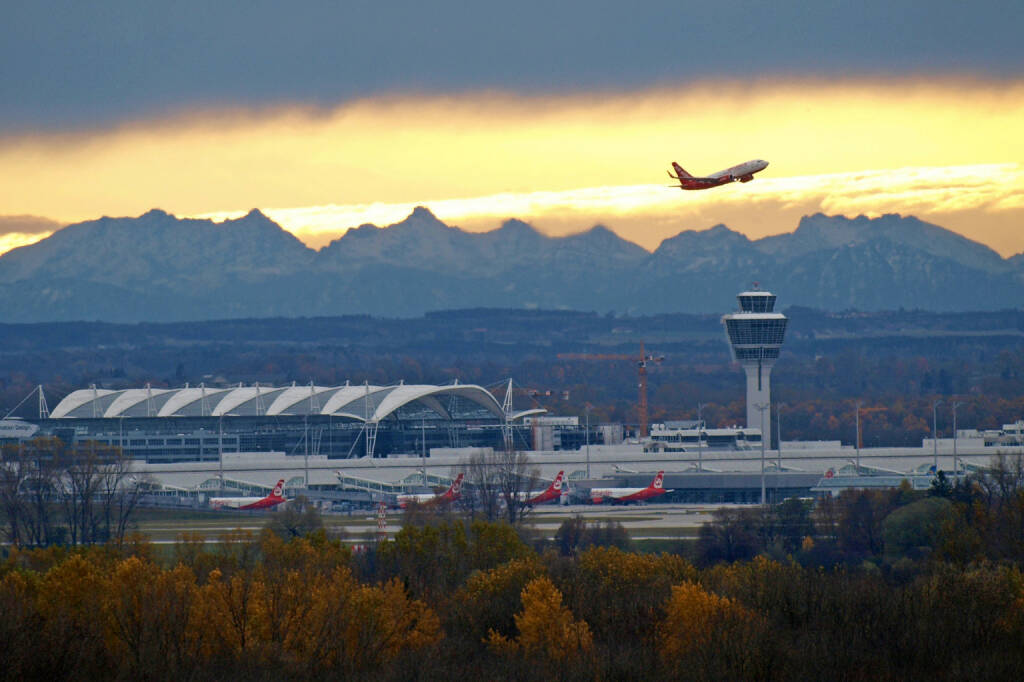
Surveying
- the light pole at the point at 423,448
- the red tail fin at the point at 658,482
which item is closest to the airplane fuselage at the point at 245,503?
the light pole at the point at 423,448

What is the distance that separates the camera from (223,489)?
16900 centimetres

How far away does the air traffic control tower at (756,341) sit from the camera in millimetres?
184875

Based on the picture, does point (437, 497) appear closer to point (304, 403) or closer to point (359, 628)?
point (304, 403)

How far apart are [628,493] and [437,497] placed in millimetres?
21674

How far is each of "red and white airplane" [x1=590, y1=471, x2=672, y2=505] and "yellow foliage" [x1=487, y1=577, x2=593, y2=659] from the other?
88028mm

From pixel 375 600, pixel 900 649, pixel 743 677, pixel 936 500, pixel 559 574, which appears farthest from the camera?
pixel 936 500

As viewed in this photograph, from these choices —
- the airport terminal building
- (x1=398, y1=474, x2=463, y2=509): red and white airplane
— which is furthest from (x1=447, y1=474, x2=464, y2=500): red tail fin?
the airport terminal building

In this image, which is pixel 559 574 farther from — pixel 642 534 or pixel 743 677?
pixel 642 534

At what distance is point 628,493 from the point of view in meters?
158

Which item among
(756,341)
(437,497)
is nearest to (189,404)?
(437,497)

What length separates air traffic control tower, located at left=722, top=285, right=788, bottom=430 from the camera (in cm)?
18488

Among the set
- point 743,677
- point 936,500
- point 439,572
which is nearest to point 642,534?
point 936,500

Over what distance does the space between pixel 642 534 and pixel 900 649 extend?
55727mm

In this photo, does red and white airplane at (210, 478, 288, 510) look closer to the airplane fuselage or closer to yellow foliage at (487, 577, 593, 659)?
the airplane fuselage
